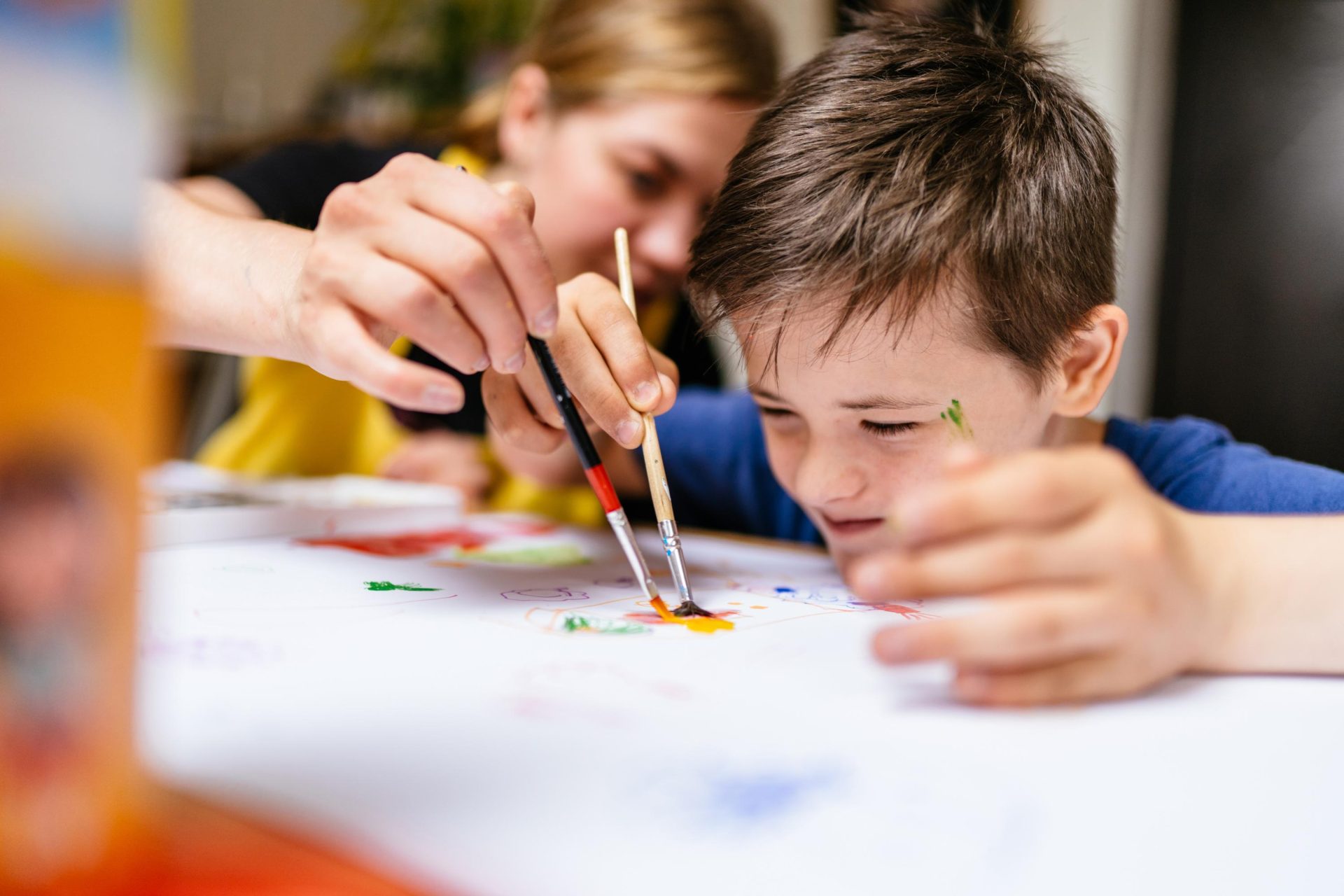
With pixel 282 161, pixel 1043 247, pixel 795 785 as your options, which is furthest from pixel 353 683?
pixel 282 161

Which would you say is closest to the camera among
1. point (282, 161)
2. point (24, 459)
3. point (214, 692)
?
point (24, 459)

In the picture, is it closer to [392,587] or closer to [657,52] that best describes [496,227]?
[392,587]

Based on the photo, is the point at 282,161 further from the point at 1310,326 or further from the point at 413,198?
the point at 1310,326

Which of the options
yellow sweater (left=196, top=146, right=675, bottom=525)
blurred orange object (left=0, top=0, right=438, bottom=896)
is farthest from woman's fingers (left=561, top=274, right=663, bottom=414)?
yellow sweater (left=196, top=146, right=675, bottom=525)

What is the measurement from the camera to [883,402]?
0.53 meters

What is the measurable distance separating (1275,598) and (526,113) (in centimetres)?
91

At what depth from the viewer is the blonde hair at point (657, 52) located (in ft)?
3.17

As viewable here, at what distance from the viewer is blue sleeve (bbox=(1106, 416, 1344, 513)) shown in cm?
58

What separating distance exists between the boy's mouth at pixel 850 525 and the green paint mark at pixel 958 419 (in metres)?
0.08

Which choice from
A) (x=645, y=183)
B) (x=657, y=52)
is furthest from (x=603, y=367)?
(x=657, y=52)

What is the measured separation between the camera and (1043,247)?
1.87 ft

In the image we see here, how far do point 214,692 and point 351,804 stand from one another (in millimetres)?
99

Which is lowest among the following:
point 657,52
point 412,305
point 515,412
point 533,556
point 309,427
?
point 309,427

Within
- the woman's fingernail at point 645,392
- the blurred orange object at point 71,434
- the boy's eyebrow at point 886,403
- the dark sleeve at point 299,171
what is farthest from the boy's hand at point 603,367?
the dark sleeve at point 299,171
